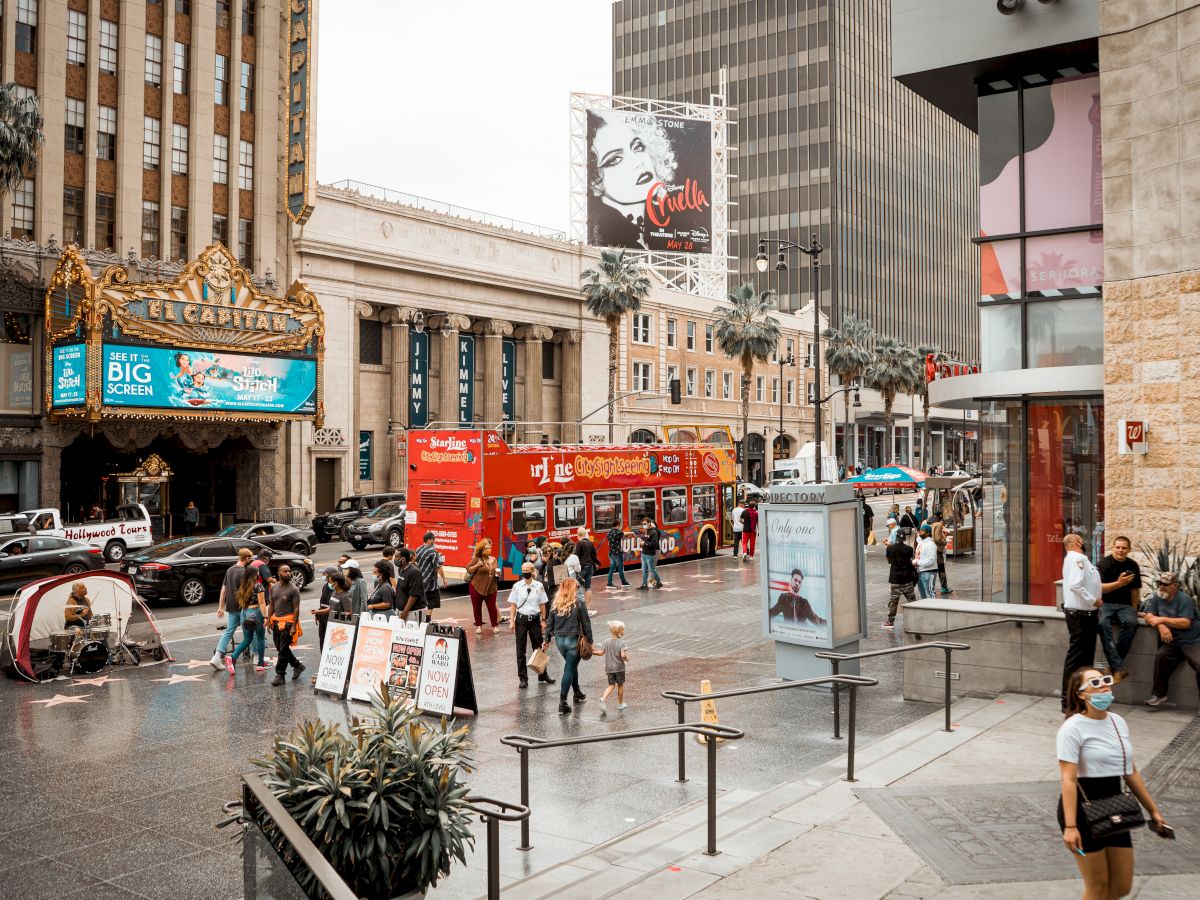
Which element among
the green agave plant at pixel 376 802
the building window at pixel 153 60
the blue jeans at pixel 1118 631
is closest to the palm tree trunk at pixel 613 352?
Result: the building window at pixel 153 60

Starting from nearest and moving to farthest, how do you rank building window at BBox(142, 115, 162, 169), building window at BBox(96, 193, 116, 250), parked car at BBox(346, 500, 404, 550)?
parked car at BBox(346, 500, 404, 550), building window at BBox(96, 193, 116, 250), building window at BBox(142, 115, 162, 169)

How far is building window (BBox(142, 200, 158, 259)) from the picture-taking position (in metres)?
43.6

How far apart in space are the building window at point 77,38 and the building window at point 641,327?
34048 millimetres

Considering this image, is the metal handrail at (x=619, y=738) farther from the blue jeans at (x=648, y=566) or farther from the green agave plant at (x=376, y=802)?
the blue jeans at (x=648, y=566)

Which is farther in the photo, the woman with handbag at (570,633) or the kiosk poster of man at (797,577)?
the kiosk poster of man at (797,577)

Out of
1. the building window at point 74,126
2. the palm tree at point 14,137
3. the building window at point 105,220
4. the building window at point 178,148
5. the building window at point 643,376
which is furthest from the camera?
the building window at point 643,376

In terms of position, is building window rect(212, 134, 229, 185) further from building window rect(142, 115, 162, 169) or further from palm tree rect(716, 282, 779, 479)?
palm tree rect(716, 282, 779, 479)

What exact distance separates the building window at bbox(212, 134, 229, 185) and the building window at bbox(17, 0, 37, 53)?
26.0 feet

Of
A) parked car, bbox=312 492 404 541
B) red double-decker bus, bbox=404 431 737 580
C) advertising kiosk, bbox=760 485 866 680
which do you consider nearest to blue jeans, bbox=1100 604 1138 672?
advertising kiosk, bbox=760 485 866 680

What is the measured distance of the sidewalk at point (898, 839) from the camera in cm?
695

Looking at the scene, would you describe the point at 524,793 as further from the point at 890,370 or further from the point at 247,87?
the point at 890,370

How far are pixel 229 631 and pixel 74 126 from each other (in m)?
34.3

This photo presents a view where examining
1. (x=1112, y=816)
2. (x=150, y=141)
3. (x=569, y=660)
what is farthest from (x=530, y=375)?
(x=1112, y=816)

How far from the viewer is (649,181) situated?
218 ft
